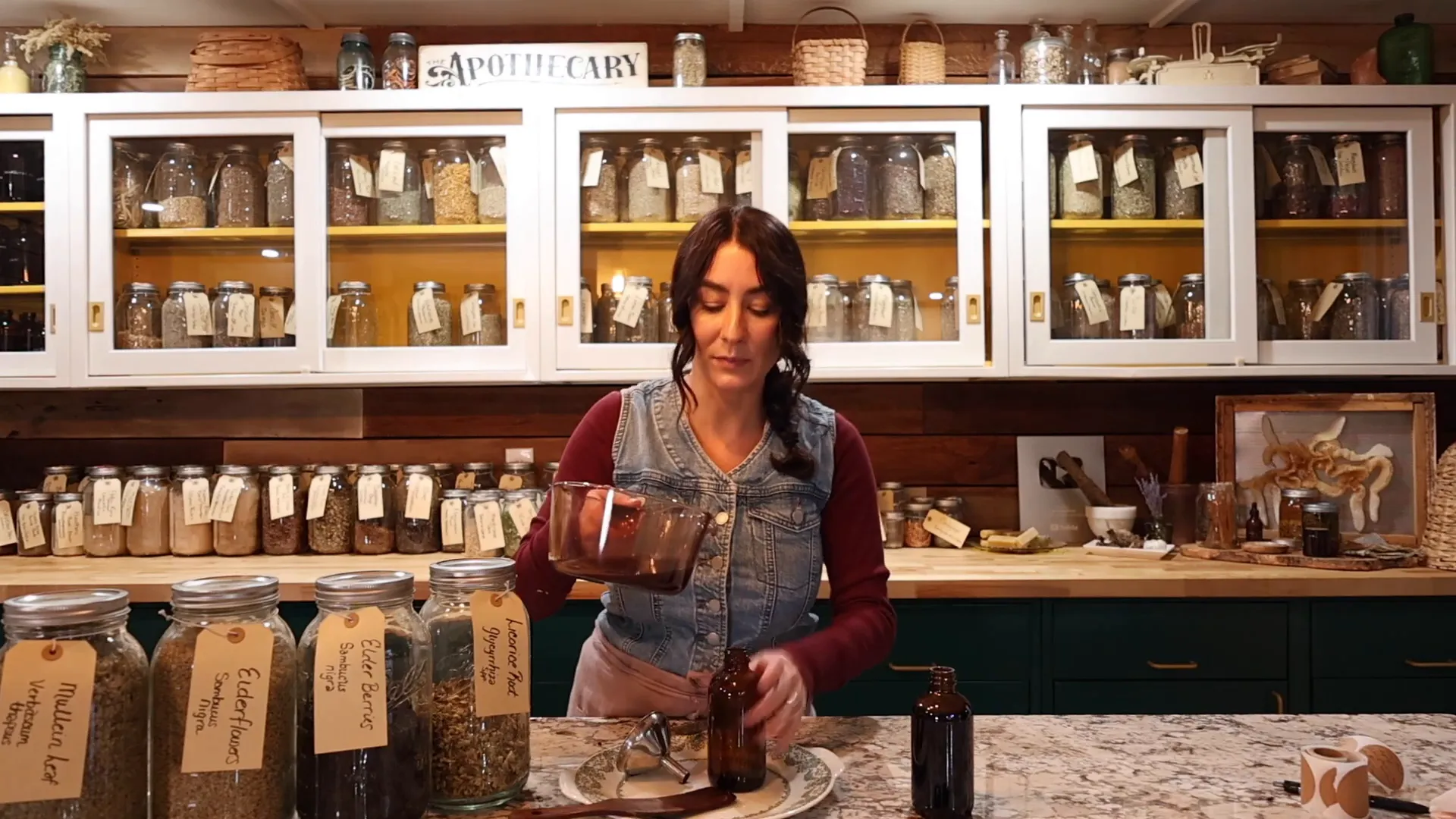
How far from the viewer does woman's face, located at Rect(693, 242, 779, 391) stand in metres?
1.23

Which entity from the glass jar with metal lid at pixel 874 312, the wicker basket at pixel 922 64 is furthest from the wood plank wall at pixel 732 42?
the glass jar with metal lid at pixel 874 312

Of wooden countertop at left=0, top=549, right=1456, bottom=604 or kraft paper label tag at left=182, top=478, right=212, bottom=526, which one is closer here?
wooden countertop at left=0, top=549, right=1456, bottom=604

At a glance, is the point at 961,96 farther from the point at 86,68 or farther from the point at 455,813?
the point at 86,68

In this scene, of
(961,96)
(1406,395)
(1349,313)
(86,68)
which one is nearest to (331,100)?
(86,68)

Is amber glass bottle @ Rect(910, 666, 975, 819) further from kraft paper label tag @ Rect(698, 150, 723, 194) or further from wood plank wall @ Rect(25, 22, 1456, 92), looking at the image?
wood plank wall @ Rect(25, 22, 1456, 92)

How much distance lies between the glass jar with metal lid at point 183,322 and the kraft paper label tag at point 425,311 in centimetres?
48

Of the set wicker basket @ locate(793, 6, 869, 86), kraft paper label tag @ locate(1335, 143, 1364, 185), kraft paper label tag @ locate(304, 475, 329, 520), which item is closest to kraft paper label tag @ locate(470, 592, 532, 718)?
kraft paper label tag @ locate(304, 475, 329, 520)

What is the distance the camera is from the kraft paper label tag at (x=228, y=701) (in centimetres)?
77

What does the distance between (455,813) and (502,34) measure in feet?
7.36

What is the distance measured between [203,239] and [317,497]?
677mm

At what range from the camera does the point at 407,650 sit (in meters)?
0.86

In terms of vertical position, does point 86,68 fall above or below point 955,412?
above

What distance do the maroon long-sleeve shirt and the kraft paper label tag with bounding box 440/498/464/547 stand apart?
1.12 m

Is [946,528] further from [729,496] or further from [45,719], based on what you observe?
[45,719]
